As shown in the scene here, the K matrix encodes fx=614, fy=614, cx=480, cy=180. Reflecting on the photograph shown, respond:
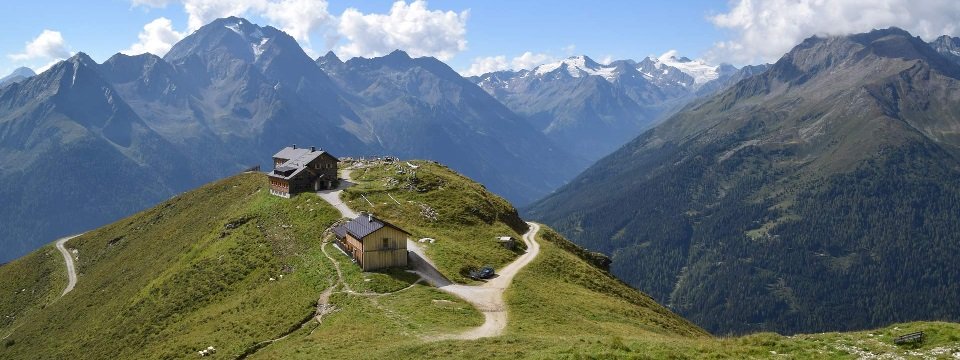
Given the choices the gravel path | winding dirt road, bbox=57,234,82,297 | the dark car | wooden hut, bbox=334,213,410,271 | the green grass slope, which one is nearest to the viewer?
the green grass slope

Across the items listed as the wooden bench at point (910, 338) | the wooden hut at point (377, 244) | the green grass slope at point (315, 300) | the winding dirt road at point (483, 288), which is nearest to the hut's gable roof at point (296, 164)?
the green grass slope at point (315, 300)

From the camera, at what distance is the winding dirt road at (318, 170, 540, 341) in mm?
54812

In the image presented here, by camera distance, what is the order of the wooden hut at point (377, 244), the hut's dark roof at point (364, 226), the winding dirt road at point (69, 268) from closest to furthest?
the wooden hut at point (377, 244), the hut's dark roof at point (364, 226), the winding dirt road at point (69, 268)

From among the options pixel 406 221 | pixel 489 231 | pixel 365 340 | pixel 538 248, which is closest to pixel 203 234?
pixel 406 221

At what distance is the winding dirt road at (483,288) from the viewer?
54.8m

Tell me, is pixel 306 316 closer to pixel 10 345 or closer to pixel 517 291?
pixel 517 291

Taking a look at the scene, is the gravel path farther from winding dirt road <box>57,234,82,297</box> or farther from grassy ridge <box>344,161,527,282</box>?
winding dirt road <box>57,234,82,297</box>

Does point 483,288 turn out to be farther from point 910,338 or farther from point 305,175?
point 305,175

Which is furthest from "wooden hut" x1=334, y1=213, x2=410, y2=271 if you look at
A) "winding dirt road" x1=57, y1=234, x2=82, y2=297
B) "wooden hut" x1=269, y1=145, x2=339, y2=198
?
"winding dirt road" x1=57, y1=234, x2=82, y2=297

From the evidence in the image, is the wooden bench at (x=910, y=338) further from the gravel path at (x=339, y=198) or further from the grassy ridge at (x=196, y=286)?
the gravel path at (x=339, y=198)

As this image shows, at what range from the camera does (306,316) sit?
63625 millimetres

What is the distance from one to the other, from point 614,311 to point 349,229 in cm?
3474

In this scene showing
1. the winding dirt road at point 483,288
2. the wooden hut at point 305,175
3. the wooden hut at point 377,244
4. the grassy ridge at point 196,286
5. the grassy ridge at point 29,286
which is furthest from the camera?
the wooden hut at point 305,175

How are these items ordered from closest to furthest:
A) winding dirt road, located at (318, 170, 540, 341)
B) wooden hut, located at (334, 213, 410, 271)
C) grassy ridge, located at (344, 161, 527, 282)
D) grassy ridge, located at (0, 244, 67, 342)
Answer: winding dirt road, located at (318, 170, 540, 341) < wooden hut, located at (334, 213, 410, 271) < grassy ridge, located at (344, 161, 527, 282) < grassy ridge, located at (0, 244, 67, 342)
